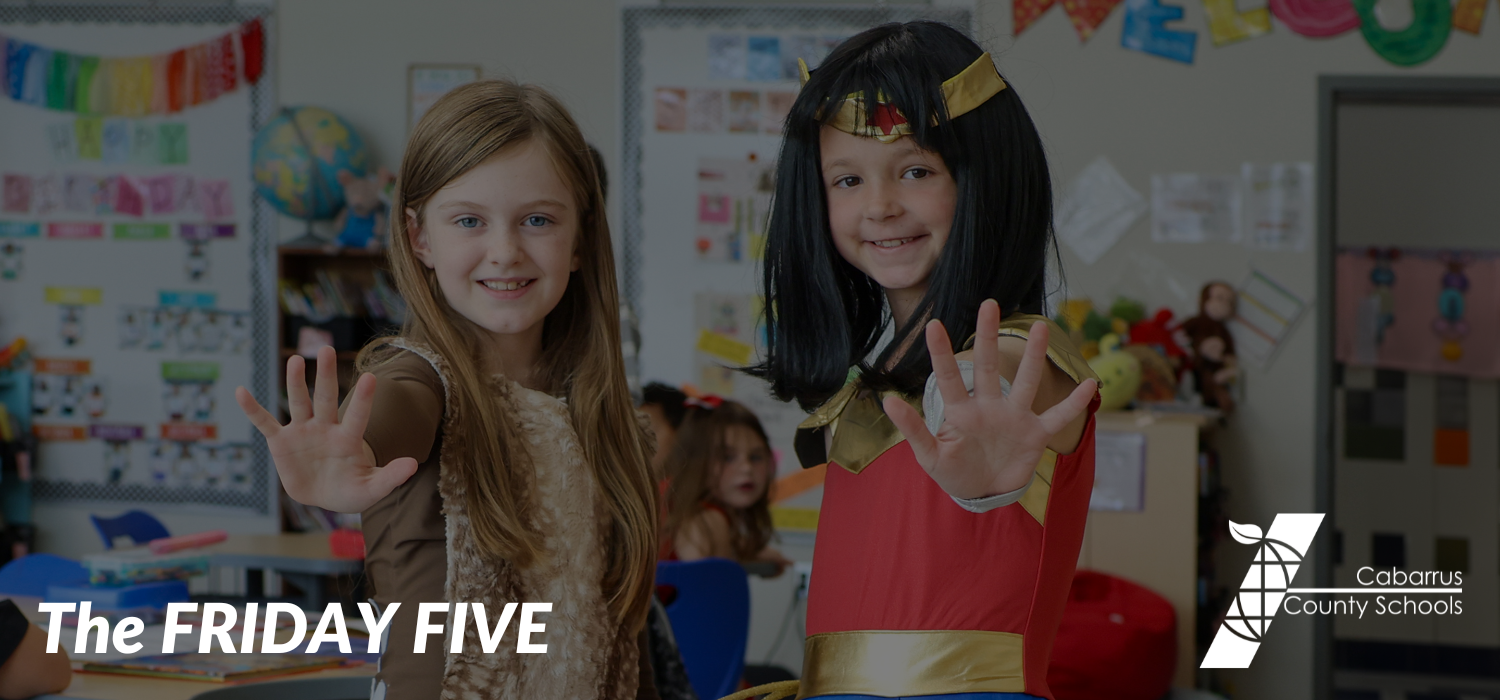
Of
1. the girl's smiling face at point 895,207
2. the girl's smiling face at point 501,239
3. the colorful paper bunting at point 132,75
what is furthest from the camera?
the colorful paper bunting at point 132,75

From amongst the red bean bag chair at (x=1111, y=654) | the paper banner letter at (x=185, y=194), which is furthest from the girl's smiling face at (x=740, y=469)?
the paper banner letter at (x=185, y=194)

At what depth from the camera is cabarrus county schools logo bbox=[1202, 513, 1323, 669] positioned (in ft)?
12.7

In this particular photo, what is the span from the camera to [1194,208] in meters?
3.91

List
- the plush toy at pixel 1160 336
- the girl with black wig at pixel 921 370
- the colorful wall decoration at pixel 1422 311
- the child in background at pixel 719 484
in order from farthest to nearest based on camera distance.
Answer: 1. the colorful wall decoration at pixel 1422 311
2. the plush toy at pixel 1160 336
3. the child in background at pixel 719 484
4. the girl with black wig at pixel 921 370

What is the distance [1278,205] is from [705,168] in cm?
196

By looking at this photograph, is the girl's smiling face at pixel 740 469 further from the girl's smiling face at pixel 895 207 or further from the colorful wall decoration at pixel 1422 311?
the colorful wall decoration at pixel 1422 311

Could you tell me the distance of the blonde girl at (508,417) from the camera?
1051mm

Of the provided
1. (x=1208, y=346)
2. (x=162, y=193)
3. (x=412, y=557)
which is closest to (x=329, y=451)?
(x=412, y=557)

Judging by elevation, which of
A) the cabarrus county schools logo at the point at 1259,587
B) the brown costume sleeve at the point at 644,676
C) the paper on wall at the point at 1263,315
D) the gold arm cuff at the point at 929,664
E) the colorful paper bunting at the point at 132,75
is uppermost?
the colorful paper bunting at the point at 132,75

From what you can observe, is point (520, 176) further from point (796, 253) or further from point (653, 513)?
point (653, 513)

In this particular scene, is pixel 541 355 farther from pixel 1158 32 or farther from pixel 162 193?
pixel 162 193

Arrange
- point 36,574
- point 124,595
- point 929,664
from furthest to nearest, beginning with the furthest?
point 36,574 < point 124,595 < point 929,664

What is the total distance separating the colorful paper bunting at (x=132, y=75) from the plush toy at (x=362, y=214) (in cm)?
68

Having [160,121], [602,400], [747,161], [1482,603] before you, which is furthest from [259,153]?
[1482,603]
